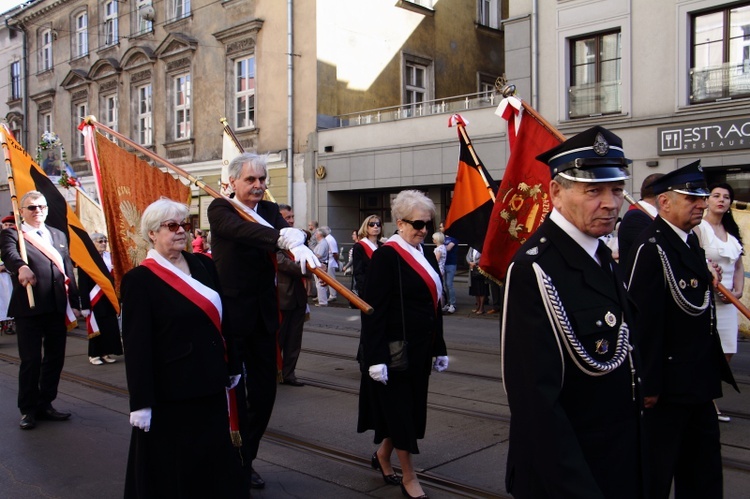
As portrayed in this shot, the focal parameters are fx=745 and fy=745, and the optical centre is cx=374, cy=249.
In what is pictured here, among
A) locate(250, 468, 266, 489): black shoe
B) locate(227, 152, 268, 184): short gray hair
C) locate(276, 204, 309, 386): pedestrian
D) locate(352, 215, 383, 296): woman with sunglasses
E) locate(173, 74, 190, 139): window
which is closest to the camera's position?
locate(227, 152, 268, 184): short gray hair

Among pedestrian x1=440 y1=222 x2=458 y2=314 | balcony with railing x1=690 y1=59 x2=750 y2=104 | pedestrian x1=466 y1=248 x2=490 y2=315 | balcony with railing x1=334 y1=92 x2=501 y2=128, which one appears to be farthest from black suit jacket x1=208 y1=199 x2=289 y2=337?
balcony with railing x1=334 y1=92 x2=501 y2=128

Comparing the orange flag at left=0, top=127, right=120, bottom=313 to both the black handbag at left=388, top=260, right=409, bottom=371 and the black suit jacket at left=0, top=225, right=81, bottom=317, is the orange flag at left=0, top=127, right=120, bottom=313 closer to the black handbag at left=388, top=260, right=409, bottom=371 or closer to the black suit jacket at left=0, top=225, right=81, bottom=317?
the black suit jacket at left=0, top=225, right=81, bottom=317

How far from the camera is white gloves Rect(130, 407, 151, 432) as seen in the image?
354cm

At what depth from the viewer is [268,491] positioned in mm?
4762

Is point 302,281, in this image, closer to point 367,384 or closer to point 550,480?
point 367,384

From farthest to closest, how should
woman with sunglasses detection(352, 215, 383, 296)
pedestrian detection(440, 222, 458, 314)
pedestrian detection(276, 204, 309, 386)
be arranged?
pedestrian detection(440, 222, 458, 314) < woman with sunglasses detection(352, 215, 383, 296) < pedestrian detection(276, 204, 309, 386)

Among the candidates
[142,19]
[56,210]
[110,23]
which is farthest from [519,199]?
[110,23]

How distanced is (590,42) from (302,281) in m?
11.8

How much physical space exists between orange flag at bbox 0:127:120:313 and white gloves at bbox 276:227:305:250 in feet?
12.3

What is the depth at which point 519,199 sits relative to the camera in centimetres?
672

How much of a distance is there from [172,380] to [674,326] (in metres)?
2.56

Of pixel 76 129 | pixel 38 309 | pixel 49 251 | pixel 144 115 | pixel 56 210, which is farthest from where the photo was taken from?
pixel 76 129

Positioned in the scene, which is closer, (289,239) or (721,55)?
(289,239)

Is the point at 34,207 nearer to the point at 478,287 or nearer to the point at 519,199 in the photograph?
the point at 519,199
